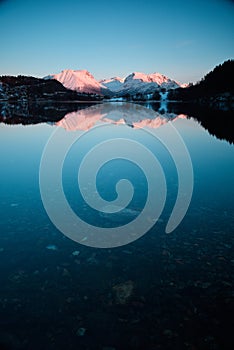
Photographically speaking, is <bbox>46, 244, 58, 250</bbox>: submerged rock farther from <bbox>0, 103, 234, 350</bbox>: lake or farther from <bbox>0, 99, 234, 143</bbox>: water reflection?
<bbox>0, 99, 234, 143</bbox>: water reflection

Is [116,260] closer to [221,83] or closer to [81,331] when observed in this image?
[81,331]

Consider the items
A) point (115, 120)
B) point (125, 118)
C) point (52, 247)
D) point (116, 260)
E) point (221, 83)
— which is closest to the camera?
point (116, 260)

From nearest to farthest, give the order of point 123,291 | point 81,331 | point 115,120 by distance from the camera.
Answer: point 81,331 → point 123,291 → point 115,120

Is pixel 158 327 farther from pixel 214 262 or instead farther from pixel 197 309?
pixel 214 262

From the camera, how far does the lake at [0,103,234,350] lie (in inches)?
176

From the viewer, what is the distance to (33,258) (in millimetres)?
6484

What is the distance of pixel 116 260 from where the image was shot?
21.3ft

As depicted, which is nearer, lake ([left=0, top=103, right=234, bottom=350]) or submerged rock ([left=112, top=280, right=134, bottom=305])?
lake ([left=0, top=103, right=234, bottom=350])

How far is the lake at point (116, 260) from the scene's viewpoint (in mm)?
4469

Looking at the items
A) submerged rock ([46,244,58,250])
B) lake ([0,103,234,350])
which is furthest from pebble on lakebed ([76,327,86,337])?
submerged rock ([46,244,58,250])

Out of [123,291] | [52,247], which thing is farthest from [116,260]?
[52,247]

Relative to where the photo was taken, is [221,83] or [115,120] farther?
[221,83]

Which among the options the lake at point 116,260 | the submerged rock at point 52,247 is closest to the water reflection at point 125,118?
the lake at point 116,260

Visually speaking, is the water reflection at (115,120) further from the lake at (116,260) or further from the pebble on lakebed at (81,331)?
the pebble on lakebed at (81,331)
